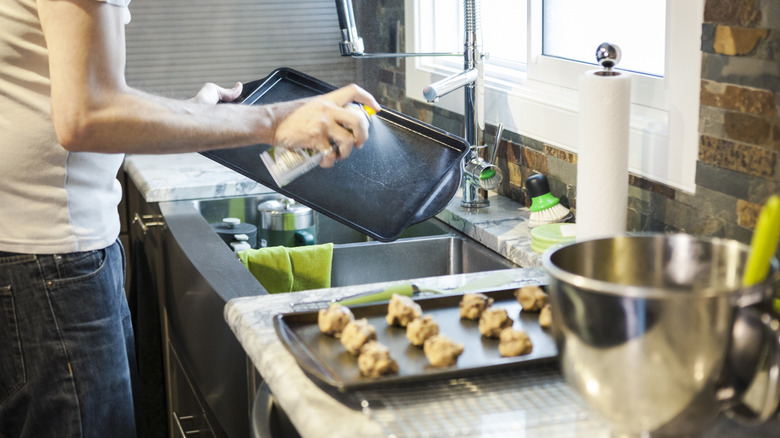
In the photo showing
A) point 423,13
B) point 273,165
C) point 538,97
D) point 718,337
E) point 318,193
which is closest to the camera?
point 718,337

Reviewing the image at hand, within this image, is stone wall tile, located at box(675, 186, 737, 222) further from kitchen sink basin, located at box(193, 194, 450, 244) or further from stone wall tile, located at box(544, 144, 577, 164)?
kitchen sink basin, located at box(193, 194, 450, 244)

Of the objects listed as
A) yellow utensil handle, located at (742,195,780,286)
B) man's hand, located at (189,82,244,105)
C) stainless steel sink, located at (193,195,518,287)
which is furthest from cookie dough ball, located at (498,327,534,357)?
man's hand, located at (189,82,244,105)

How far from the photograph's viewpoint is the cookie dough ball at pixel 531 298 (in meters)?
1.19

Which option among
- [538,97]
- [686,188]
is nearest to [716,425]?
[686,188]

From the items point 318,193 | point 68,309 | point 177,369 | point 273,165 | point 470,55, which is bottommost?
point 177,369

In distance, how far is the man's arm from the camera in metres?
1.21

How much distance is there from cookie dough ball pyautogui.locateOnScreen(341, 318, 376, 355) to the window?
2.09 feet

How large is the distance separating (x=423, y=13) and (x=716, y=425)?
179 centimetres

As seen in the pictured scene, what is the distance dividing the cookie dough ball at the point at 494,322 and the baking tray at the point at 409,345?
0.03 feet

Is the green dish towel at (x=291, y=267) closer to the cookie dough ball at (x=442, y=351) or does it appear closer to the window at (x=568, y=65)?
the window at (x=568, y=65)

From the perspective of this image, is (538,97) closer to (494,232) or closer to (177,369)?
(494,232)

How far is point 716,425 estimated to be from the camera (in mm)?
900

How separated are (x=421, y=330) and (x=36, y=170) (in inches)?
29.6

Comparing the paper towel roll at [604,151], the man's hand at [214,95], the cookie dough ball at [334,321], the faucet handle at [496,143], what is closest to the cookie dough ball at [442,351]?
the cookie dough ball at [334,321]
